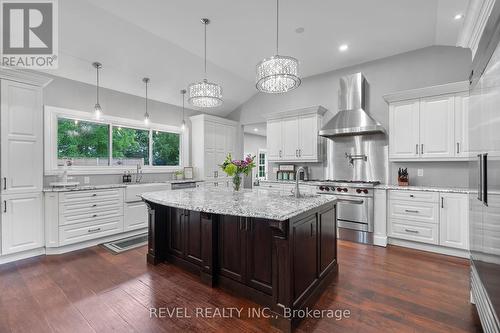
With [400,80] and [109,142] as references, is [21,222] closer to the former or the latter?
[109,142]

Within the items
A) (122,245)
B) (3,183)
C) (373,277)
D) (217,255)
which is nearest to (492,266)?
(373,277)

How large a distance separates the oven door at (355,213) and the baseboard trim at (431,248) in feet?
1.46

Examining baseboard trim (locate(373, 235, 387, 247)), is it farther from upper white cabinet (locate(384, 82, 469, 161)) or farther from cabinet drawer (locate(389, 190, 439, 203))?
upper white cabinet (locate(384, 82, 469, 161))

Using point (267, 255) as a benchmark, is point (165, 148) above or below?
above

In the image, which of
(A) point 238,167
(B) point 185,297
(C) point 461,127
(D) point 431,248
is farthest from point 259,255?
(C) point 461,127

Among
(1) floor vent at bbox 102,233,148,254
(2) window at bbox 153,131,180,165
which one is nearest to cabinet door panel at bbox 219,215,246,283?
(1) floor vent at bbox 102,233,148,254

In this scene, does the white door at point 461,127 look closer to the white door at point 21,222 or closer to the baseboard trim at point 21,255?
the white door at point 21,222

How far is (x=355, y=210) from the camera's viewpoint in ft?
13.1

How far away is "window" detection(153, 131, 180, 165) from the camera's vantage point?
18.2 feet

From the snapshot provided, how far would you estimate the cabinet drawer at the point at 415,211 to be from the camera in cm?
343

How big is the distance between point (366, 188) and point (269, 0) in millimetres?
3195

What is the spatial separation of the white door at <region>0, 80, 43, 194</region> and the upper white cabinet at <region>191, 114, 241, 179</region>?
3146 mm

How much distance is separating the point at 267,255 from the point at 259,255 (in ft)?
0.29

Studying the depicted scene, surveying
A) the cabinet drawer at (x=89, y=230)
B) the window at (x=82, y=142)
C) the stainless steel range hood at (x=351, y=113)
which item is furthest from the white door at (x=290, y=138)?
the window at (x=82, y=142)
